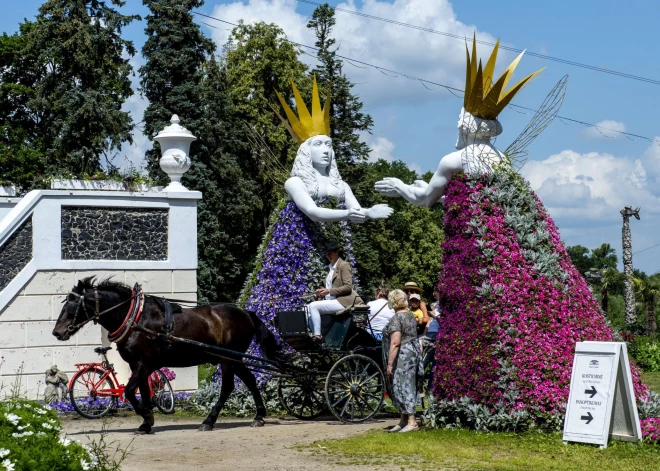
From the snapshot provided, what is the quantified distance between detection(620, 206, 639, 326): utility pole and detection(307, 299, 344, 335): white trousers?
23121mm

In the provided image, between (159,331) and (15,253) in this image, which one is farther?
(15,253)

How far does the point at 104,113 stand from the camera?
111ft

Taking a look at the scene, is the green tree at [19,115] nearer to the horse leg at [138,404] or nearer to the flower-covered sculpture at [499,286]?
the horse leg at [138,404]

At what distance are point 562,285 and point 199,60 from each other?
29106mm

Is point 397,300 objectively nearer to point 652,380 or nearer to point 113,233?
point 113,233

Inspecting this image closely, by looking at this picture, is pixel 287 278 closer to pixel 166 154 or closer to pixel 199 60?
pixel 166 154

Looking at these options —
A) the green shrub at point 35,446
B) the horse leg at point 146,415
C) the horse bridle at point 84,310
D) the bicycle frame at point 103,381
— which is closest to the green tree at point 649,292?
the bicycle frame at point 103,381

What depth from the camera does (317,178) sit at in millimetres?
14250

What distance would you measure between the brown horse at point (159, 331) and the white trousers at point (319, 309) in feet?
1.97

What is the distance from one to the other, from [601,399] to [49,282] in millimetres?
9142

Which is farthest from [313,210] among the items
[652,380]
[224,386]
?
[652,380]

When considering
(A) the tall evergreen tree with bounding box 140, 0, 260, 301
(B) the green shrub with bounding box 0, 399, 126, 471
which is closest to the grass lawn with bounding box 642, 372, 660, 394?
(B) the green shrub with bounding box 0, 399, 126, 471

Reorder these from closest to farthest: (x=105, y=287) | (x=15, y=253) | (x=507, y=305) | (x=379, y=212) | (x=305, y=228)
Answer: (x=507, y=305), (x=105, y=287), (x=379, y=212), (x=305, y=228), (x=15, y=253)

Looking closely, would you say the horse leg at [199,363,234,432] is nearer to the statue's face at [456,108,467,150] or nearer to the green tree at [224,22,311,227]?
the statue's face at [456,108,467,150]
